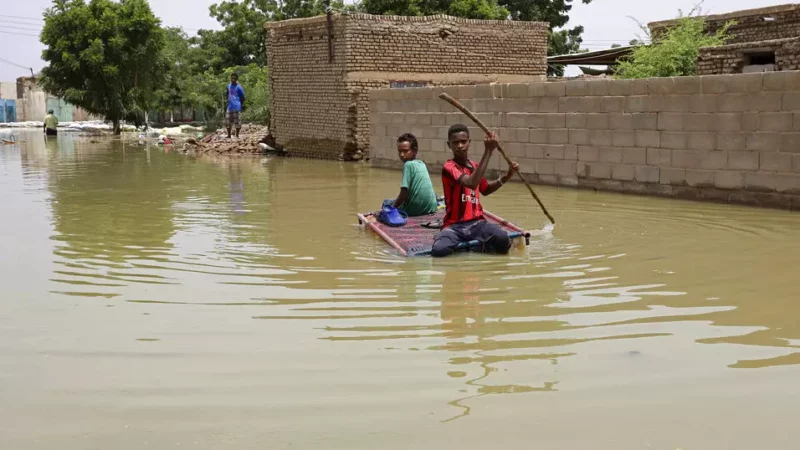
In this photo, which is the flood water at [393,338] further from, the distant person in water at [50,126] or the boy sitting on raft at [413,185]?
the distant person in water at [50,126]

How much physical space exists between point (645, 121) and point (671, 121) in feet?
1.62

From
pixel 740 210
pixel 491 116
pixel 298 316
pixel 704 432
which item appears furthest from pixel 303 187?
pixel 704 432

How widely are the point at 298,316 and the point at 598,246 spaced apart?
3.76 meters

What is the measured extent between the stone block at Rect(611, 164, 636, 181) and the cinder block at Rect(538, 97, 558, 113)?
1.58m

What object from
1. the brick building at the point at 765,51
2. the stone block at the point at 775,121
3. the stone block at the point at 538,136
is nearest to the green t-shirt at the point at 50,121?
the brick building at the point at 765,51

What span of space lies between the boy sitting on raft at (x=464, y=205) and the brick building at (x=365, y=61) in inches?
544

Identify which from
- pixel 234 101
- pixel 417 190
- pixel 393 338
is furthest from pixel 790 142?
pixel 234 101

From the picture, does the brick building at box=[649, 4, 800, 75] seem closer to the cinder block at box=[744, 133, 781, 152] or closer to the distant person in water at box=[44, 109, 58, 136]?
the cinder block at box=[744, 133, 781, 152]

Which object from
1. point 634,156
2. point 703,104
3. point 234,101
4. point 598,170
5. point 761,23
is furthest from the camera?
point 234,101

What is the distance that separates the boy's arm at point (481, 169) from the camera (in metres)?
7.56

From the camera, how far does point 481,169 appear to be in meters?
7.58

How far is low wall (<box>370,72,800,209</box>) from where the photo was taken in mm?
11289

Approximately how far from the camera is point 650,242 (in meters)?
8.80

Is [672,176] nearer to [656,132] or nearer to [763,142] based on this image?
[656,132]
